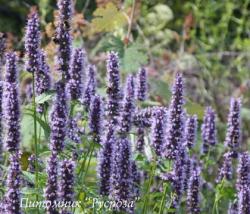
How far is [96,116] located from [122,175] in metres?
0.36

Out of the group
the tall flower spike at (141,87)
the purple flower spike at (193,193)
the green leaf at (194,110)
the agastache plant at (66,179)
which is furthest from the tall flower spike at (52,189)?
the green leaf at (194,110)

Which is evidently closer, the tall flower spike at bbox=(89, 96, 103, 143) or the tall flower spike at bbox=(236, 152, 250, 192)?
the tall flower spike at bbox=(89, 96, 103, 143)

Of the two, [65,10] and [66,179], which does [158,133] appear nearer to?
[65,10]

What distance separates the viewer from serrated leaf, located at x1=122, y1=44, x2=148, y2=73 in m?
6.26

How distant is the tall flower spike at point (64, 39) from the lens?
4.17 m

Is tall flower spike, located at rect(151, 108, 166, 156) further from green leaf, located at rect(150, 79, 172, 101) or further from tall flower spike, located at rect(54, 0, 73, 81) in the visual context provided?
green leaf, located at rect(150, 79, 172, 101)

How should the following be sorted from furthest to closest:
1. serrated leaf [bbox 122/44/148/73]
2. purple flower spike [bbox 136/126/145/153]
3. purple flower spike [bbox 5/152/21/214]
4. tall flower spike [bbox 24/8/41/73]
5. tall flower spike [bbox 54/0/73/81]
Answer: serrated leaf [bbox 122/44/148/73] → purple flower spike [bbox 136/126/145/153] → tall flower spike [bbox 54/0/73/81] → tall flower spike [bbox 24/8/41/73] → purple flower spike [bbox 5/152/21/214]

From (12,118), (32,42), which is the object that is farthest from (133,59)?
(12,118)

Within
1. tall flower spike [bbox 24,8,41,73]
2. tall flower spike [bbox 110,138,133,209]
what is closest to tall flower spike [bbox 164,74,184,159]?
tall flower spike [bbox 110,138,133,209]

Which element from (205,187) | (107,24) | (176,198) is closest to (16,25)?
(107,24)

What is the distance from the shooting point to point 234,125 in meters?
4.77

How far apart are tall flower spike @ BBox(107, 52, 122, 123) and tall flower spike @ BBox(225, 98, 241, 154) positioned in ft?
2.21

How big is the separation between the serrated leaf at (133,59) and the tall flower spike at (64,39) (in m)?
2.03

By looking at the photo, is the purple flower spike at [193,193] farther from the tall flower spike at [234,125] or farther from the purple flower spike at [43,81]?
the purple flower spike at [43,81]
